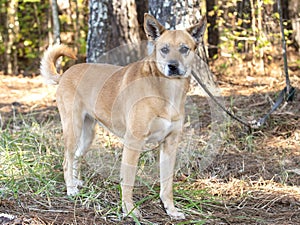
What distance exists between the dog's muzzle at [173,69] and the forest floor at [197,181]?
3.00ft

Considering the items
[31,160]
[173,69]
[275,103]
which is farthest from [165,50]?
[275,103]

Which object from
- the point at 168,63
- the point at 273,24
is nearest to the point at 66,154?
the point at 168,63

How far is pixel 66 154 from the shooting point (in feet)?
13.3

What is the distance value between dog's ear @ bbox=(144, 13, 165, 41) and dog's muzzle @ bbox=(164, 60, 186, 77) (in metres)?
0.33

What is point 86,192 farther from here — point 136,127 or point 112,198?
point 136,127

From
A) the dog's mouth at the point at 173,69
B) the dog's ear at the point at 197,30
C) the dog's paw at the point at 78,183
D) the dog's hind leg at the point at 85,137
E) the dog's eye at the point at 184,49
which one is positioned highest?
the dog's ear at the point at 197,30

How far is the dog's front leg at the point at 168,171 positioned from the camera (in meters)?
3.54

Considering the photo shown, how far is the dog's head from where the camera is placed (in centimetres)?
333

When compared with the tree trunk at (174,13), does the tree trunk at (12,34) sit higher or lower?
lower

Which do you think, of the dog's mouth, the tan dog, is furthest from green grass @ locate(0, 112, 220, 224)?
the dog's mouth

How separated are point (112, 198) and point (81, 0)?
7477 mm

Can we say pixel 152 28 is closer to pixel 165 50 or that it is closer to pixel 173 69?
A: pixel 165 50

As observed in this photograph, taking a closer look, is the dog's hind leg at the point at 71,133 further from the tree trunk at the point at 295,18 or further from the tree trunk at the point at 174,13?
the tree trunk at the point at 295,18

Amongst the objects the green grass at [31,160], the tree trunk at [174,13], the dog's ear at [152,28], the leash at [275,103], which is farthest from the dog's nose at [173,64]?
the tree trunk at [174,13]
